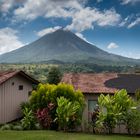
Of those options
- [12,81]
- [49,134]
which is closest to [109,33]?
[12,81]

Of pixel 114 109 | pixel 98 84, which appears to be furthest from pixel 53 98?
pixel 98 84

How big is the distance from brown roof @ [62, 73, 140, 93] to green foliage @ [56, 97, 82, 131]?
346cm

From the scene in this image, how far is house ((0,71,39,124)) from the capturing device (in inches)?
1035

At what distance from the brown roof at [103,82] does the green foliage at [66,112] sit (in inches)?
136

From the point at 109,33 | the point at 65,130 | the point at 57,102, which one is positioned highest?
the point at 109,33

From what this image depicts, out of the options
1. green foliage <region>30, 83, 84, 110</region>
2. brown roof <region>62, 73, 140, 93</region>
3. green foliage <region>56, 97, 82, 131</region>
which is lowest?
green foliage <region>56, 97, 82, 131</region>

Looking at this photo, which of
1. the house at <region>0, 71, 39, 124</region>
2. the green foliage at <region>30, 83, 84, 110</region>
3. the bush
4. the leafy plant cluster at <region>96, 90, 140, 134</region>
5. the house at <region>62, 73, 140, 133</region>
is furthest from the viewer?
the house at <region>0, 71, 39, 124</region>

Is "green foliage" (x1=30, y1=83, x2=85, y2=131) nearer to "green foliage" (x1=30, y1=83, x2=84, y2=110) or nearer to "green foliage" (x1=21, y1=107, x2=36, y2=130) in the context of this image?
"green foliage" (x1=30, y1=83, x2=84, y2=110)

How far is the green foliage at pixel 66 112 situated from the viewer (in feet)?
69.9

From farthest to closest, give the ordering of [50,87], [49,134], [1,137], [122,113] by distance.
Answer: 1. [50,87]
2. [122,113]
3. [49,134]
4. [1,137]

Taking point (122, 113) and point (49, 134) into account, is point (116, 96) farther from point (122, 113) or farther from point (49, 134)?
point (49, 134)

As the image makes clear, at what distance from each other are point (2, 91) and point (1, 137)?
25.1 feet

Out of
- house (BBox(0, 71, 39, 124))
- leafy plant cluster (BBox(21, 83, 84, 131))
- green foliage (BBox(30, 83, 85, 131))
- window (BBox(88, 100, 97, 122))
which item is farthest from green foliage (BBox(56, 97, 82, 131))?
house (BBox(0, 71, 39, 124))

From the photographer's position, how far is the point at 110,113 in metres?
21.2
